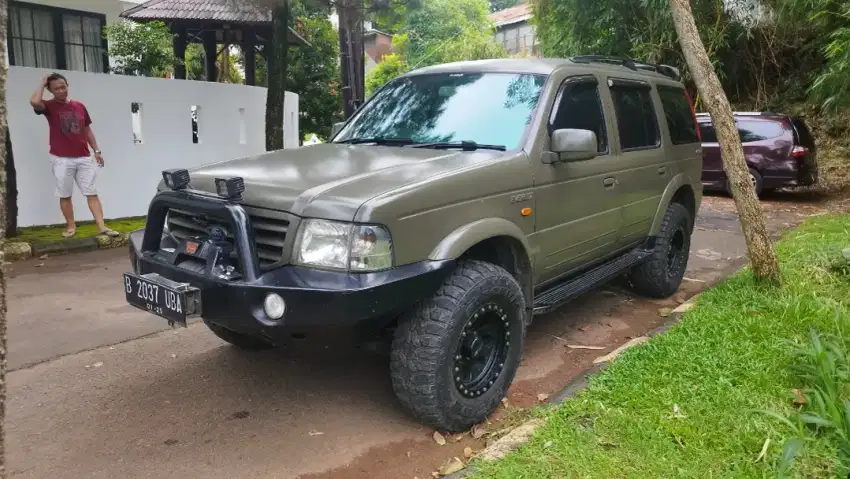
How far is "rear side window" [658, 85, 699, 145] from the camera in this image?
5.75 metres

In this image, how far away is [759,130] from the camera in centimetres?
1227

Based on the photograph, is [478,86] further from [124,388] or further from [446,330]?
[124,388]

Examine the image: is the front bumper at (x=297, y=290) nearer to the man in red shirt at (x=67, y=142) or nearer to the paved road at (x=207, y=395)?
the paved road at (x=207, y=395)

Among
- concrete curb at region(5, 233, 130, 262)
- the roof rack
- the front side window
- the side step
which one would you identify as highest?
the roof rack

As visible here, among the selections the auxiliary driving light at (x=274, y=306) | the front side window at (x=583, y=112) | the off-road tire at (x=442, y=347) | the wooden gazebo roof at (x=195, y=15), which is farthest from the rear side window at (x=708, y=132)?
the auxiliary driving light at (x=274, y=306)

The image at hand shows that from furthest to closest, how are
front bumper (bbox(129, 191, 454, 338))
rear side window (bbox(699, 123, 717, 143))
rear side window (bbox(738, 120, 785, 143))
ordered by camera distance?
rear side window (bbox(699, 123, 717, 143))
rear side window (bbox(738, 120, 785, 143))
front bumper (bbox(129, 191, 454, 338))

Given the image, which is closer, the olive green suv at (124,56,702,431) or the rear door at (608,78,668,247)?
the olive green suv at (124,56,702,431)

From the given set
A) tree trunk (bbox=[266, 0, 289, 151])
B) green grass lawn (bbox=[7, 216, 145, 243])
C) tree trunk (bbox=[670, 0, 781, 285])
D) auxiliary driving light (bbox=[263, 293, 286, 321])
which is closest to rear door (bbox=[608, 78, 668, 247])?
tree trunk (bbox=[670, 0, 781, 285])

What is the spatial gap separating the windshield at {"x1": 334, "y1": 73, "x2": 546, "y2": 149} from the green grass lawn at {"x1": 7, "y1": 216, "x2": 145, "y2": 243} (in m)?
4.77

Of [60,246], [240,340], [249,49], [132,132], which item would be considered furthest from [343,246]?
[249,49]

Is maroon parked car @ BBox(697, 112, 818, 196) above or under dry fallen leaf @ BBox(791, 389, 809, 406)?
above

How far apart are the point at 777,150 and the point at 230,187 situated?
11358 millimetres

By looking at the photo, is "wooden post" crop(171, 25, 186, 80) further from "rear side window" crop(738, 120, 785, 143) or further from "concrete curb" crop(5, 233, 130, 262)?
"rear side window" crop(738, 120, 785, 143)

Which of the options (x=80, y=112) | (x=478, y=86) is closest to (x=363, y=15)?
(x=80, y=112)
